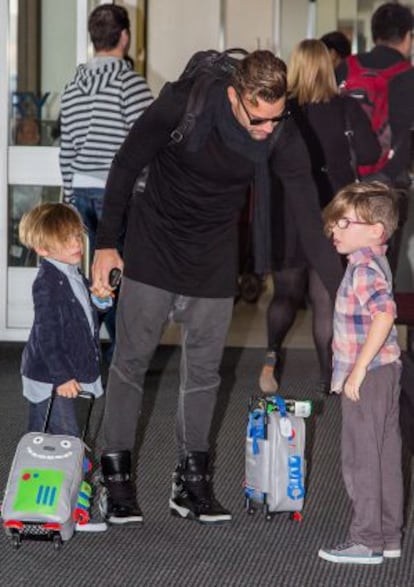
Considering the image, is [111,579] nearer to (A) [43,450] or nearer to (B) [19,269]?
(A) [43,450]

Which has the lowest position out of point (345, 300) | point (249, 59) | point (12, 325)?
point (12, 325)

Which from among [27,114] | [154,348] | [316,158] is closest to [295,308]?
[316,158]

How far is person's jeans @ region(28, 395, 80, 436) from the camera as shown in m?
4.57

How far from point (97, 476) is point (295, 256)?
6.86ft

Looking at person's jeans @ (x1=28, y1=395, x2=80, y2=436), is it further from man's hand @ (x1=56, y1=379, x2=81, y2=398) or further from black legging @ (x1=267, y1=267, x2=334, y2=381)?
black legging @ (x1=267, y1=267, x2=334, y2=381)

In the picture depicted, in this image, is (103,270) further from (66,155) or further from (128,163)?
(66,155)

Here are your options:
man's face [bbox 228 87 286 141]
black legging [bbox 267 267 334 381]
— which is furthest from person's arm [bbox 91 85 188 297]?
black legging [bbox 267 267 334 381]

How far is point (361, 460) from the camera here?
4113mm

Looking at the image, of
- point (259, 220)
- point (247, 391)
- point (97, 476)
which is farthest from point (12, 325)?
point (259, 220)

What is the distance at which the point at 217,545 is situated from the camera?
14.0ft

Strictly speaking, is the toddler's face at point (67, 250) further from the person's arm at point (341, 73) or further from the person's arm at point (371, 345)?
the person's arm at point (341, 73)

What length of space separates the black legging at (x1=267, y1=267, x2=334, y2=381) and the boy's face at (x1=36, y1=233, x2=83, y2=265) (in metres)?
2.28

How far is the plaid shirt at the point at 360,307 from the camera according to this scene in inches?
159

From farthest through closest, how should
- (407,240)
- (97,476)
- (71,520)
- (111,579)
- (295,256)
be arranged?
(407,240) < (295,256) < (97,476) < (71,520) < (111,579)
